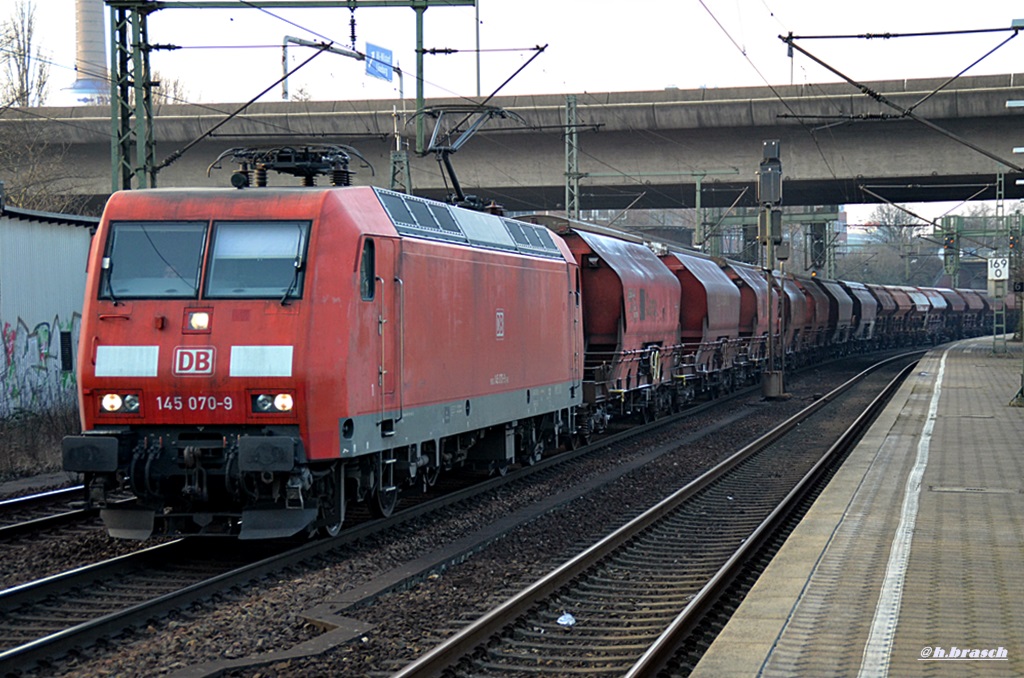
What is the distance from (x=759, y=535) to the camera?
38.1 ft

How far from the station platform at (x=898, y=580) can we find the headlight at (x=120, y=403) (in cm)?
540

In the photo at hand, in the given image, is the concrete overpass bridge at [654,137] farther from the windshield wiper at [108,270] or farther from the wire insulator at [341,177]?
the windshield wiper at [108,270]

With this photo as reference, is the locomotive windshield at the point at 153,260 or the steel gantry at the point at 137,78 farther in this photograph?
the steel gantry at the point at 137,78

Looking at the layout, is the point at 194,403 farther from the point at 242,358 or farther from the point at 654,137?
the point at 654,137

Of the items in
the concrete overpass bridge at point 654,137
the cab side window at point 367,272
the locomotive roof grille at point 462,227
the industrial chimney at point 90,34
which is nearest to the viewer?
the cab side window at point 367,272

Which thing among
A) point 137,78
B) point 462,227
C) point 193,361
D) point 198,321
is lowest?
point 193,361

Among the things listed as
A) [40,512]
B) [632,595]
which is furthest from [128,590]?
[40,512]

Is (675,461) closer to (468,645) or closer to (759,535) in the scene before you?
(759,535)

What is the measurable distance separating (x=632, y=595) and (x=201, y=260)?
186 inches

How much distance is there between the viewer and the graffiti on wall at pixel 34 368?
62.7ft

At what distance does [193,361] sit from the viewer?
33.2ft

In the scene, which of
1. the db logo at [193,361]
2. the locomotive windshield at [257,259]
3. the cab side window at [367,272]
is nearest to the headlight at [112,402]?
the db logo at [193,361]

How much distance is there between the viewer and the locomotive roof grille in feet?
38.8

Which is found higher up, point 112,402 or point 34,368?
point 112,402
